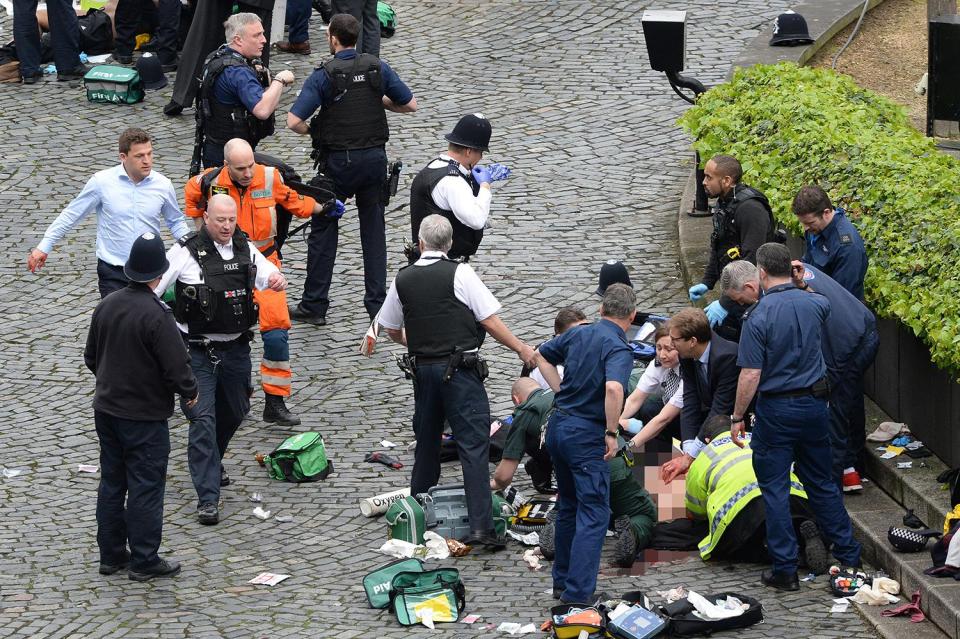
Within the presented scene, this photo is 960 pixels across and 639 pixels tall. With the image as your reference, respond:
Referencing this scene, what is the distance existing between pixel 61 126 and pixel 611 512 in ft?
29.9

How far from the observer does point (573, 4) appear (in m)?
18.9

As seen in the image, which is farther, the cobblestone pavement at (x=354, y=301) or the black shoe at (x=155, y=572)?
the black shoe at (x=155, y=572)

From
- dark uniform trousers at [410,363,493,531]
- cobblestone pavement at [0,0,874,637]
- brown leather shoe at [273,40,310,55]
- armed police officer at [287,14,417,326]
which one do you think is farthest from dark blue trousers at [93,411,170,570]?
brown leather shoe at [273,40,310,55]

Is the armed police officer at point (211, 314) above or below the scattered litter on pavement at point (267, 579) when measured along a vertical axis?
above

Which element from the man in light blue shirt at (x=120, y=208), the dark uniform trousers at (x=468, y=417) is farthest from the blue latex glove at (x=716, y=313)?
the man in light blue shirt at (x=120, y=208)

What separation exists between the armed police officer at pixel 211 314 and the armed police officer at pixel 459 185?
1419 mm

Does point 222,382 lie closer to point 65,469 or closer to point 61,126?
point 65,469

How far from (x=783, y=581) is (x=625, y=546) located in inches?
35.5

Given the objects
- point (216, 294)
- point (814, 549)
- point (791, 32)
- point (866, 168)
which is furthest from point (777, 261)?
point (791, 32)

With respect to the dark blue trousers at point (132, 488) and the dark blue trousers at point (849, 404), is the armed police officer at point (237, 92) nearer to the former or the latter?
the dark blue trousers at point (132, 488)

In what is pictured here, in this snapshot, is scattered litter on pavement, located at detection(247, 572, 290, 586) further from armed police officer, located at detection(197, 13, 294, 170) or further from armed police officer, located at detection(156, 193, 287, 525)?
armed police officer, located at detection(197, 13, 294, 170)

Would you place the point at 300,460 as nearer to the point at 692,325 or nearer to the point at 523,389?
the point at 523,389

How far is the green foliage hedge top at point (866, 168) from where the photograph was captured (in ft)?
30.5

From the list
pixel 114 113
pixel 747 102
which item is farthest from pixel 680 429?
pixel 114 113
